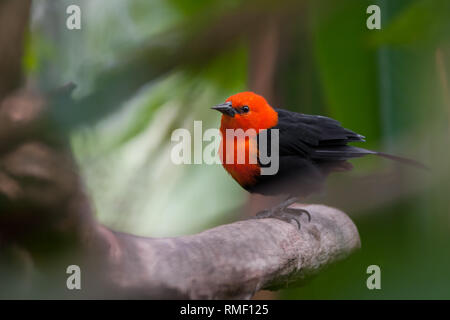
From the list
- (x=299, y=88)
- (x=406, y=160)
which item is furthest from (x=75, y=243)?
(x=406, y=160)

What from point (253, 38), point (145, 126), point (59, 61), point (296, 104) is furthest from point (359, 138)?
point (59, 61)

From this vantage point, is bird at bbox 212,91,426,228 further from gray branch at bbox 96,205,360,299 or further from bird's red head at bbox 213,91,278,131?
gray branch at bbox 96,205,360,299

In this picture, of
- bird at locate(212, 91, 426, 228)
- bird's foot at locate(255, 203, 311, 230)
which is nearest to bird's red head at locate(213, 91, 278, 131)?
bird at locate(212, 91, 426, 228)

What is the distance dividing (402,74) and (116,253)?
3.27 ft

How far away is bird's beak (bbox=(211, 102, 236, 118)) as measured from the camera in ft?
4.11

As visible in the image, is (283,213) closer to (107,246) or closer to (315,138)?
(315,138)

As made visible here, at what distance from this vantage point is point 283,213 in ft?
4.40

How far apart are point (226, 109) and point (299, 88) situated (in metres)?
0.26

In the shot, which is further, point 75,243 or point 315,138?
point 315,138

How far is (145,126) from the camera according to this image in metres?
1.23

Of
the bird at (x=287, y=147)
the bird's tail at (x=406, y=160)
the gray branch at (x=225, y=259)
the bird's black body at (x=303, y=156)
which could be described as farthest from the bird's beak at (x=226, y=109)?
the bird's tail at (x=406, y=160)

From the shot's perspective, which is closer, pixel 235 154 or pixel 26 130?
pixel 26 130
